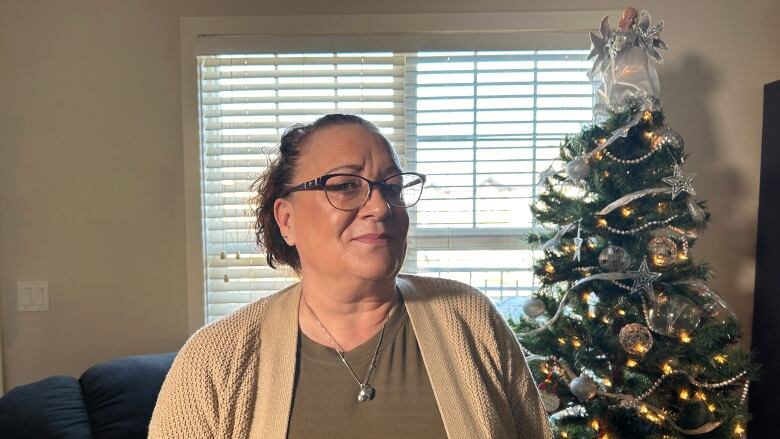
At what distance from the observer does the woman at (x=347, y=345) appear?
37.7 inches


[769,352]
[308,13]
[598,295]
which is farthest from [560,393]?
[308,13]

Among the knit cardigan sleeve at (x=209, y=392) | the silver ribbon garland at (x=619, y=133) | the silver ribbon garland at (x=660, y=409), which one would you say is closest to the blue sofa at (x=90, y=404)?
the knit cardigan sleeve at (x=209, y=392)

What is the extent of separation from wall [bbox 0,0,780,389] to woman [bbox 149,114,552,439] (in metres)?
1.08

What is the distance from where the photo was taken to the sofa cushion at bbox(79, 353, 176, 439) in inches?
60.7

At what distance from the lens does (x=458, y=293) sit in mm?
1159

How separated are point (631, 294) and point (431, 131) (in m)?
0.96

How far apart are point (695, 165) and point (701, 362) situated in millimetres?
869

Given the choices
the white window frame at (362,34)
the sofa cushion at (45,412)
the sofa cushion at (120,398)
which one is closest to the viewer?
the sofa cushion at (45,412)

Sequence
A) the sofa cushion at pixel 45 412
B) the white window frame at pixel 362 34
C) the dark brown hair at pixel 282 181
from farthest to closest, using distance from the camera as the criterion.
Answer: the white window frame at pixel 362 34 → the sofa cushion at pixel 45 412 → the dark brown hair at pixel 282 181

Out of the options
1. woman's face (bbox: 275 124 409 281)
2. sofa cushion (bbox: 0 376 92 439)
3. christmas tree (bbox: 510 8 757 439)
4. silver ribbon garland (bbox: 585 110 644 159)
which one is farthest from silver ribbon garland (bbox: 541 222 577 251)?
sofa cushion (bbox: 0 376 92 439)

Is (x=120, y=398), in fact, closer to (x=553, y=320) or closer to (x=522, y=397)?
(x=522, y=397)

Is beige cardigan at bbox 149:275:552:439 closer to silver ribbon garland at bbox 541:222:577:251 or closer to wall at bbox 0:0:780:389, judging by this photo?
silver ribbon garland at bbox 541:222:577:251

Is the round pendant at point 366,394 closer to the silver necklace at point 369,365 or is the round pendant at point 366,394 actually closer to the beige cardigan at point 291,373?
the silver necklace at point 369,365

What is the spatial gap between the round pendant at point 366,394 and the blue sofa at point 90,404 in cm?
98
